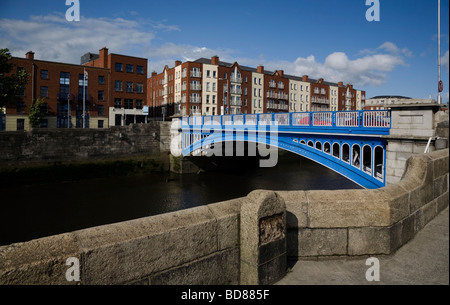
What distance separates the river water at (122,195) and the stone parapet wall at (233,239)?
1535 cm

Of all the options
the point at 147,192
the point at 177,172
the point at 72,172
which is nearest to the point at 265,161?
the point at 177,172

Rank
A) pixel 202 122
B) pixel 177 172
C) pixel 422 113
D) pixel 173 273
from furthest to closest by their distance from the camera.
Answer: pixel 177 172 < pixel 202 122 < pixel 422 113 < pixel 173 273

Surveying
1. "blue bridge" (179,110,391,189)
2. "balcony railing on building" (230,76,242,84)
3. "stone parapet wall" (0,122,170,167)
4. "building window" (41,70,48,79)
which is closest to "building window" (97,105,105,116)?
"building window" (41,70,48,79)

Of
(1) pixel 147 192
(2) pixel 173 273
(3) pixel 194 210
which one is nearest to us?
(2) pixel 173 273

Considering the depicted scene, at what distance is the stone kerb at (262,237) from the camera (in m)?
3.79

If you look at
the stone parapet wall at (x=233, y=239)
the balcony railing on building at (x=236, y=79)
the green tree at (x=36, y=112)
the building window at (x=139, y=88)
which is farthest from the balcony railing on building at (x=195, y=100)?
the stone parapet wall at (x=233, y=239)

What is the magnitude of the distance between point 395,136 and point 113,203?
17761mm

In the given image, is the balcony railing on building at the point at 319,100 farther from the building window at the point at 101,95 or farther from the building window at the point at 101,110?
the building window at the point at 101,110

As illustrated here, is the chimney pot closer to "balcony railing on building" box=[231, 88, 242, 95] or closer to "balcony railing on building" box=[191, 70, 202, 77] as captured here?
"balcony railing on building" box=[191, 70, 202, 77]

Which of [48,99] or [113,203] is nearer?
[113,203]

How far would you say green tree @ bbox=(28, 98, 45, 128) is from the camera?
40781mm

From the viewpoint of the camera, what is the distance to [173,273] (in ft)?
11.7
